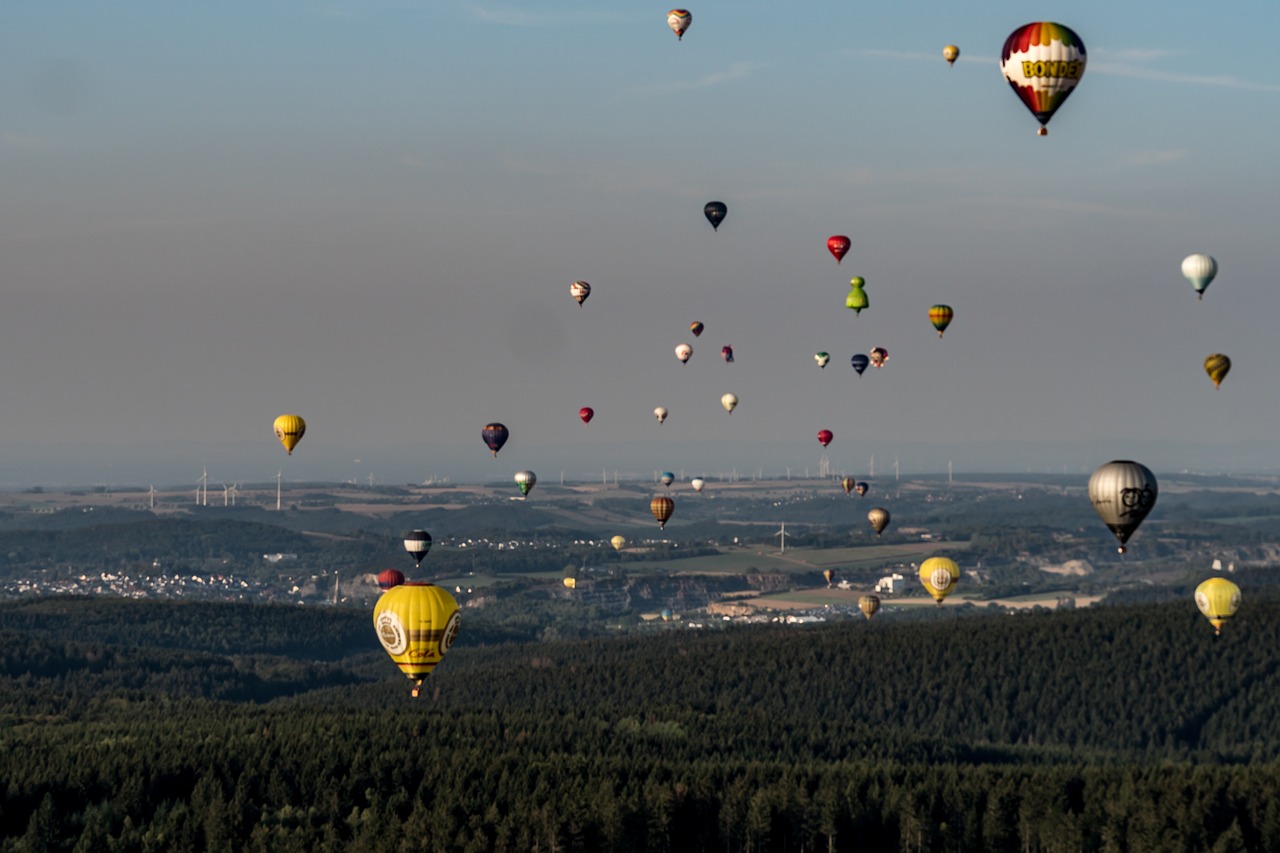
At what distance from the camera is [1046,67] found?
164m

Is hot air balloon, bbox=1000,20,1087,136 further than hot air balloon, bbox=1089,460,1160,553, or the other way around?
hot air balloon, bbox=1089,460,1160,553

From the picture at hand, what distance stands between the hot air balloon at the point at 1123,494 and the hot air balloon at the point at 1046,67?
34.3 m

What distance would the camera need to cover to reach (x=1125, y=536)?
17388 cm

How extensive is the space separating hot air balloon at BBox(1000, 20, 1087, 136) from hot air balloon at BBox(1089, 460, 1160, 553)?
34.3m

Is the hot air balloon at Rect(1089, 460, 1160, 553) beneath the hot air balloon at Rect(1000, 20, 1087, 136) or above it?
beneath

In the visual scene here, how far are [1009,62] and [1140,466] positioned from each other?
39.5 metres

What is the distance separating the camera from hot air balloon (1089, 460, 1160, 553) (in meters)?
179

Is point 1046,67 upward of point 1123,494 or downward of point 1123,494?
upward

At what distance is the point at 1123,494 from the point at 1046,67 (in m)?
39.6

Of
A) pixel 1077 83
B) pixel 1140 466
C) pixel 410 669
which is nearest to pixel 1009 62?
pixel 1077 83

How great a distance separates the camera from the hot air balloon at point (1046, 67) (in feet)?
537

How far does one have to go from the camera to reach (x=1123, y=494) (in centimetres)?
17888

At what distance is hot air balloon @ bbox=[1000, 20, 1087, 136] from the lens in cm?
16362

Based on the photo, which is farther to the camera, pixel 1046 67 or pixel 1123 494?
pixel 1123 494
